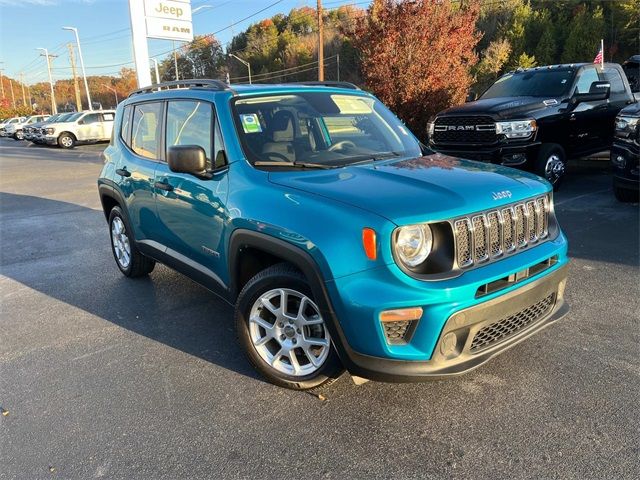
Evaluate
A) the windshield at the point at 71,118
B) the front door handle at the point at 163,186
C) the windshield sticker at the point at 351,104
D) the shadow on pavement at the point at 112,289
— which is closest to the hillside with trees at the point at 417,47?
the shadow on pavement at the point at 112,289

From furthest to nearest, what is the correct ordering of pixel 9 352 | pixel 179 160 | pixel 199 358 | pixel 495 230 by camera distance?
pixel 9 352
pixel 199 358
pixel 179 160
pixel 495 230

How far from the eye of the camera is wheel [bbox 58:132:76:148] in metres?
26.8

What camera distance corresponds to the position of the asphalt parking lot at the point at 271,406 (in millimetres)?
2523

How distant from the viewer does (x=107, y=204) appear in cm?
566

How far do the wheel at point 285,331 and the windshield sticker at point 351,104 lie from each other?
1675 millimetres

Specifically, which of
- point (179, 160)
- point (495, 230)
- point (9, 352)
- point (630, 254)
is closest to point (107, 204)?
point (9, 352)

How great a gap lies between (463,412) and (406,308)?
2.75 feet

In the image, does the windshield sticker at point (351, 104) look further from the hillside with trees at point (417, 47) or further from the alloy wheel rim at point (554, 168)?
the hillside with trees at point (417, 47)

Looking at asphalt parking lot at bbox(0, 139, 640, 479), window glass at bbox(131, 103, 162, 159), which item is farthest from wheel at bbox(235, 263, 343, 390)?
window glass at bbox(131, 103, 162, 159)

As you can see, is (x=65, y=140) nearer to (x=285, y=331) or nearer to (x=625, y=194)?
(x=625, y=194)

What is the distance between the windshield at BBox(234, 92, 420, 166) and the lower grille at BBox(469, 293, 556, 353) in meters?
1.43

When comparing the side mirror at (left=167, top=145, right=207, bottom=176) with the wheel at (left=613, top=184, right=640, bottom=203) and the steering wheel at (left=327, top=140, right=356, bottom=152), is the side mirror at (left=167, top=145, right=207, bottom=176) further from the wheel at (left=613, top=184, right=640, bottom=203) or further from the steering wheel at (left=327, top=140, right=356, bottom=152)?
the wheel at (left=613, top=184, right=640, bottom=203)

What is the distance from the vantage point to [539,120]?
7.93m

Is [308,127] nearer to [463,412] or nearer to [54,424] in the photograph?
[463,412]
